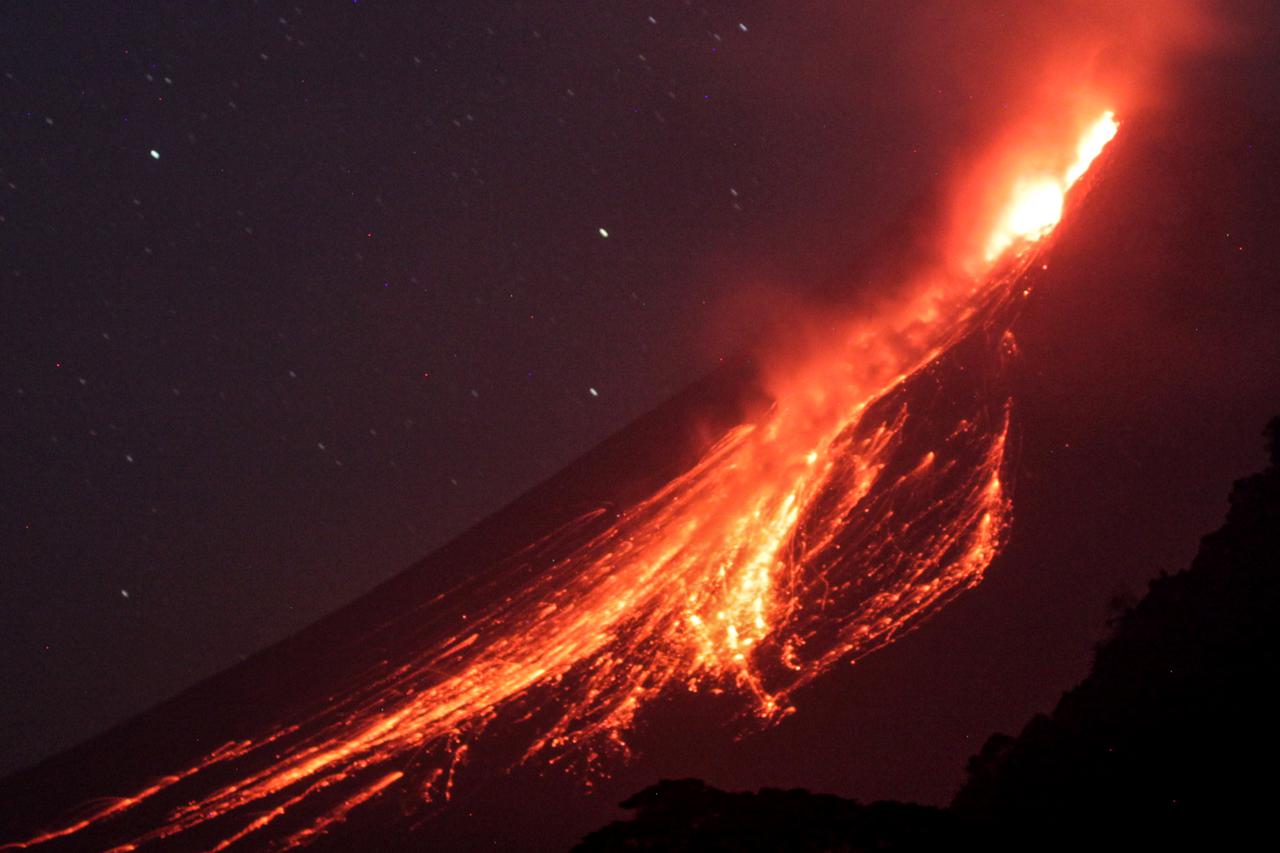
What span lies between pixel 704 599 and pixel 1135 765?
16.7 meters

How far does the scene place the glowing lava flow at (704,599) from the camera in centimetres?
1944

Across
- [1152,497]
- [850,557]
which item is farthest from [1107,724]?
[850,557]

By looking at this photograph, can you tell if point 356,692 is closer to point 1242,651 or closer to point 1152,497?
point 1152,497

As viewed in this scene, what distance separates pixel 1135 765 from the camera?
6.96 metres

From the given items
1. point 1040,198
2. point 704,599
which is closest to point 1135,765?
point 704,599

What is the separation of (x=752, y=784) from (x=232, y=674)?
31982 mm

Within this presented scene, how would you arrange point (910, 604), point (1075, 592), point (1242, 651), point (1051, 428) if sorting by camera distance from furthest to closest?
1. point (1051, 428)
2. point (910, 604)
3. point (1075, 592)
4. point (1242, 651)

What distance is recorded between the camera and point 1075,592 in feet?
56.4

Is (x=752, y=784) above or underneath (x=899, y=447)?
underneath

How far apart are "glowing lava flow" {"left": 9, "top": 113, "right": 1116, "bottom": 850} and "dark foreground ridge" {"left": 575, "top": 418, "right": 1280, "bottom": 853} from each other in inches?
348

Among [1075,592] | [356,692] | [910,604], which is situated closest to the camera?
[1075,592]

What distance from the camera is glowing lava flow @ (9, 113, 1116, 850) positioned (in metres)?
19.4

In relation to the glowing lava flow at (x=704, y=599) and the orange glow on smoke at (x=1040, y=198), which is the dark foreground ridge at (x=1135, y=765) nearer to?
the glowing lava flow at (x=704, y=599)

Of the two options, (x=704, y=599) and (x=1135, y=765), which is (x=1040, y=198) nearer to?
(x=704, y=599)
